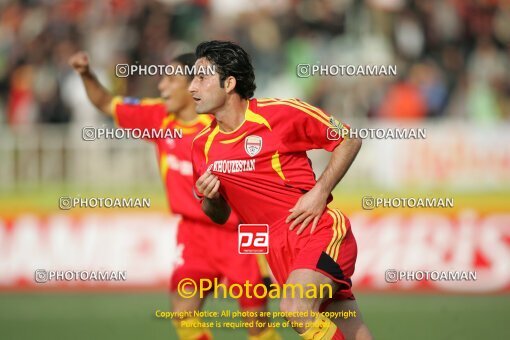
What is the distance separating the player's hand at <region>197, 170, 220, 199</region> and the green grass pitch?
376 cm

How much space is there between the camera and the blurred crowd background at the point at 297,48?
15578 millimetres

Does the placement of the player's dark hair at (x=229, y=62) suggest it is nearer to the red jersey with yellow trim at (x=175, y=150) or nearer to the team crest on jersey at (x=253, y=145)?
the team crest on jersey at (x=253, y=145)

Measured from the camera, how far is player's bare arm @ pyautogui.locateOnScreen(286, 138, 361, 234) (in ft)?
22.6

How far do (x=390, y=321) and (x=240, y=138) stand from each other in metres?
5.07

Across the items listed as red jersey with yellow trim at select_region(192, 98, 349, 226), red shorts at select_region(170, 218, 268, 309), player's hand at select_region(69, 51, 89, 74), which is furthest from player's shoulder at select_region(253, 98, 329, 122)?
player's hand at select_region(69, 51, 89, 74)

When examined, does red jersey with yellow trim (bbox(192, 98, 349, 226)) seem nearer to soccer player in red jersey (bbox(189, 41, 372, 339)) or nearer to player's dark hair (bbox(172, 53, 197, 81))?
soccer player in red jersey (bbox(189, 41, 372, 339))

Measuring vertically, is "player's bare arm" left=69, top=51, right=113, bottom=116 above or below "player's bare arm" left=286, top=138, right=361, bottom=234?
above

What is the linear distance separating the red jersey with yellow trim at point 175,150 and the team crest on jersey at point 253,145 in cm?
176

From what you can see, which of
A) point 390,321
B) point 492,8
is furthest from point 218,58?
point 492,8

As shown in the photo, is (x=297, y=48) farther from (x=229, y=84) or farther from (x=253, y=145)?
(x=253, y=145)

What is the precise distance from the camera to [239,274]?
8.78 meters

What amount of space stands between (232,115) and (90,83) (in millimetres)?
2627

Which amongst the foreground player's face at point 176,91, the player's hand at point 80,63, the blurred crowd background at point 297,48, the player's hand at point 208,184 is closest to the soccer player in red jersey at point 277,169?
the player's hand at point 208,184

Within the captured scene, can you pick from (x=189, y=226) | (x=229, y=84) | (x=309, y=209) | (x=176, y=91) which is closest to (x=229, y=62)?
(x=229, y=84)
